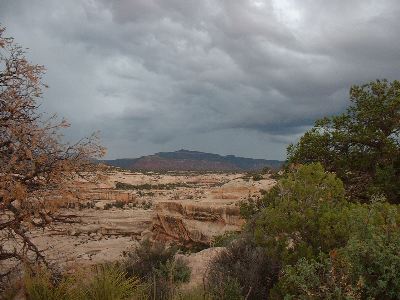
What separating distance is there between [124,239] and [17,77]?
23.0 meters

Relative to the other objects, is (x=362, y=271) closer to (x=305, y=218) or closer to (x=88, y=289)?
(x=305, y=218)

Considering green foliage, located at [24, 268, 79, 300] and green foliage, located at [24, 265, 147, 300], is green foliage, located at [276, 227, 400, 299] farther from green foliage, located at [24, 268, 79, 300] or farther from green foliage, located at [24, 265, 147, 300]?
green foliage, located at [24, 268, 79, 300]

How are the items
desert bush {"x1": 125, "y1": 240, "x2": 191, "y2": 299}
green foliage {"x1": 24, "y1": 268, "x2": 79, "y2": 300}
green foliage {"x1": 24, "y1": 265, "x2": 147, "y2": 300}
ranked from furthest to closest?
1. desert bush {"x1": 125, "y1": 240, "x2": 191, "y2": 299}
2. green foliage {"x1": 24, "y1": 268, "x2": 79, "y2": 300}
3. green foliage {"x1": 24, "y1": 265, "x2": 147, "y2": 300}

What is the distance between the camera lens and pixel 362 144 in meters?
16.2

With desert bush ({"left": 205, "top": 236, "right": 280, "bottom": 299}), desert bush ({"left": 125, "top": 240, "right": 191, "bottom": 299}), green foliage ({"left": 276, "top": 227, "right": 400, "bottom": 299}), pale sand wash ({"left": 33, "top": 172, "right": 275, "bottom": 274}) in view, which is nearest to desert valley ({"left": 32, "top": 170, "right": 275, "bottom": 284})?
pale sand wash ({"left": 33, "top": 172, "right": 275, "bottom": 274})

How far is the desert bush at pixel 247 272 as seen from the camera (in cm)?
1028

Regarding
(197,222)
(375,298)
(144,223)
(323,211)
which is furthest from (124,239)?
(375,298)

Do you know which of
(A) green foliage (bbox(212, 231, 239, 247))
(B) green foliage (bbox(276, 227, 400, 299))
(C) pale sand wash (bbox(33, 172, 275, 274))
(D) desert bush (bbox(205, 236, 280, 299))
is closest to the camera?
(B) green foliage (bbox(276, 227, 400, 299))

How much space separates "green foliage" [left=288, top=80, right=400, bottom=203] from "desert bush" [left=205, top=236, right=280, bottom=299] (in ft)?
17.6

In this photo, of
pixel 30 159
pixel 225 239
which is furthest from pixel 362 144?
pixel 30 159

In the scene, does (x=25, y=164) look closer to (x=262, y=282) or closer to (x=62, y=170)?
(x=62, y=170)

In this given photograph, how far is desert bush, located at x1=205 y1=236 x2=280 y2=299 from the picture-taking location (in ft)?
33.7

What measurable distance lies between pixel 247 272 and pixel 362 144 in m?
8.02

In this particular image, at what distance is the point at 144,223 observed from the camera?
3591cm
